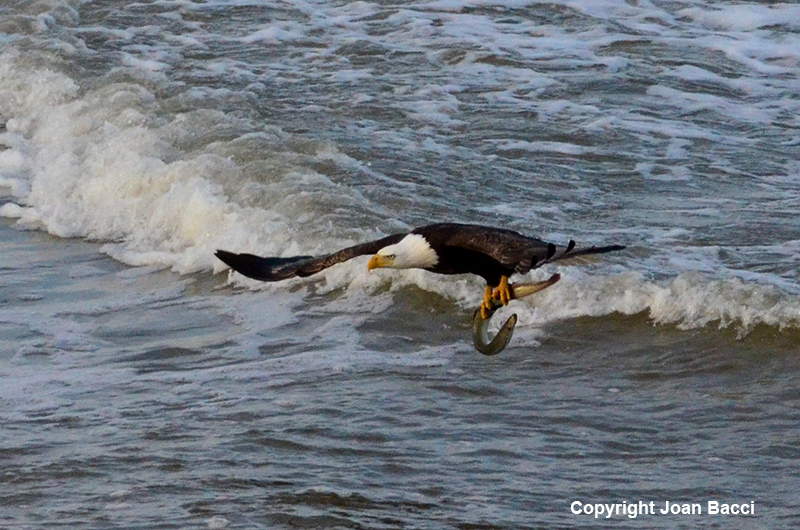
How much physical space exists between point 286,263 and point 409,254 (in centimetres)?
59

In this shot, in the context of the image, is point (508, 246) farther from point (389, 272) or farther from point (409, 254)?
point (389, 272)

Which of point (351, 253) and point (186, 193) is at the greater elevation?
point (351, 253)

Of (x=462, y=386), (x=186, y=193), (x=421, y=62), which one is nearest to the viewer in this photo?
(x=462, y=386)

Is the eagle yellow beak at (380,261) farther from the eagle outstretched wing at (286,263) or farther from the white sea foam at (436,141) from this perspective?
the white sea foam at (436,141)

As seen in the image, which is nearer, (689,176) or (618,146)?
(689,176)

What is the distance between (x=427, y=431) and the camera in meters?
5.85

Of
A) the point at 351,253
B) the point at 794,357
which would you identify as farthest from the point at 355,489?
the point at 794,357

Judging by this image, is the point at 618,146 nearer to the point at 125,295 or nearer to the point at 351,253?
the point at 125,295

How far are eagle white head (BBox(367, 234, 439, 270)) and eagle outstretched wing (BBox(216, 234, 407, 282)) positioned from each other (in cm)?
9

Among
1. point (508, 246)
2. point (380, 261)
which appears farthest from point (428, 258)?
point (508, 246)

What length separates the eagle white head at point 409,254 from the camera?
6.10 meters

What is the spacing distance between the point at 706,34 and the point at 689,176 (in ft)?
13.8

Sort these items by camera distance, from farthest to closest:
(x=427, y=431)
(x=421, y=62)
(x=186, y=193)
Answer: (x=421, y=62), (x=186, y=193), (x=427, y=431)

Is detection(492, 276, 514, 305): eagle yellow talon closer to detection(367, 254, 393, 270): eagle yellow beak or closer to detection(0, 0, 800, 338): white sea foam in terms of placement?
detection(367, 254, 393, 270): eagle yellow beak
